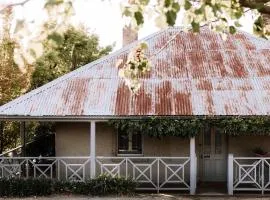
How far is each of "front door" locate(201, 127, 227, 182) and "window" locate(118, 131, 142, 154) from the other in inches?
94.8

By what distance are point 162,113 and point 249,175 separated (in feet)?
11.2

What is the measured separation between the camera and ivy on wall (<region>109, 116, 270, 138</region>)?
1612 centimetres

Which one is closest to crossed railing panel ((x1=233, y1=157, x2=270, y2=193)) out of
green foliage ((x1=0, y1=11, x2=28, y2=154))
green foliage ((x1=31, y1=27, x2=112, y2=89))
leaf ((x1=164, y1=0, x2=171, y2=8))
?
leaf ((x1=164, y1=0, x2=171, y2=8))

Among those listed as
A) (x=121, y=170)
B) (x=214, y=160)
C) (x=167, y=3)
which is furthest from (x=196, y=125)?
(x=167, y=3)

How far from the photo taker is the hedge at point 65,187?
16.1 meters

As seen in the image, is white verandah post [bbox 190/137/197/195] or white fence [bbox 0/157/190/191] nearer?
white verandah post [bbox 190/137/197/195]

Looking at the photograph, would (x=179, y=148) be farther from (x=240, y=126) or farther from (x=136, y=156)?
(x=240, y=126)


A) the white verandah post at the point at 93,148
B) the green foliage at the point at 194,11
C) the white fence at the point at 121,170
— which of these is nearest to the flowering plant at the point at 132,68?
the green foliage at the point at 194,11

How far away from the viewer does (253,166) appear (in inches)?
642

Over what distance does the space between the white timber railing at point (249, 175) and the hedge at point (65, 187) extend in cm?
323

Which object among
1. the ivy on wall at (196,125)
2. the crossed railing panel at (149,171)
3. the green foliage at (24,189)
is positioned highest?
the ivy on wall at (196,125)

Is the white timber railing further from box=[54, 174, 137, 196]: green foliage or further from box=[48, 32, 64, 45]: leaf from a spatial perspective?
box=[48, 32, 64, 45]: leaf

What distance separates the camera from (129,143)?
18406mm

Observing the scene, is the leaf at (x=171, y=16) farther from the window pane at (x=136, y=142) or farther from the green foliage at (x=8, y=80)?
the green foliage at (x=8, y=80)
